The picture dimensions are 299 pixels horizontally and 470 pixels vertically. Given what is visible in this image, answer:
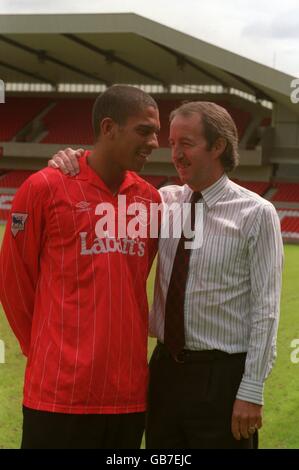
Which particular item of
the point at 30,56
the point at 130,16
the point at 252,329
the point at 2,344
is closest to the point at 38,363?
the point at 252,329

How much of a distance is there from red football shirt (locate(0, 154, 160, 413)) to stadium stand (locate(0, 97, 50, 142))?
34.0 meters

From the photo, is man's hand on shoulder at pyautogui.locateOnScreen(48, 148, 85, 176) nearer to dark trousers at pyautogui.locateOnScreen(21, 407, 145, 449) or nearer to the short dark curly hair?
the short dark curly hair

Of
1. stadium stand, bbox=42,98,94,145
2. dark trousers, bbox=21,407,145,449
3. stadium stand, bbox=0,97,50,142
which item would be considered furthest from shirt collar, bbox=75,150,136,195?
stadium stand, bbox=0,97,50,142

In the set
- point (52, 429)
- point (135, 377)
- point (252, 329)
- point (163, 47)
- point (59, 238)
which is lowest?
point (52, 429)

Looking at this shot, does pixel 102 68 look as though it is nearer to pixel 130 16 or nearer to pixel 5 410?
pixel 130 16

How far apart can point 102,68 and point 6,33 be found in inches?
273

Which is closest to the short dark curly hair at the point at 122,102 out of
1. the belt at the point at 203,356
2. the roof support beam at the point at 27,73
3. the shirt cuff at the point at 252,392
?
the belt at the point at 203,356

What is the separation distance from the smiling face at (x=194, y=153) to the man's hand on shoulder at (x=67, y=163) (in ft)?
1.30

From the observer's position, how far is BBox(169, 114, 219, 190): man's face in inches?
123

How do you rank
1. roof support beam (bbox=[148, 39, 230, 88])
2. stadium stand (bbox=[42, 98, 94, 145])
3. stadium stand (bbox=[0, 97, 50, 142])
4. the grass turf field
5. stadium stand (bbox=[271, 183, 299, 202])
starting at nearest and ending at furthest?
1. the grass turf field
2. roof support beam (bbox=[148, 39, 230, 88])
3. stadium stand (bbox=[271, 183, 299, 202])
4. stadium stand (bbox=[42, 98, 94, 145])
5. stadium stand (bbox=[0, 97, 50, 142])

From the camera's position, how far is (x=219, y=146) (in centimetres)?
315

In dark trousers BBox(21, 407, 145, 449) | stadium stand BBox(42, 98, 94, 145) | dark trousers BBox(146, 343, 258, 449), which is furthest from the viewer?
stadium stand BBox(42, 98, 94, 145)

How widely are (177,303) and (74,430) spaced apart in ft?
2.09

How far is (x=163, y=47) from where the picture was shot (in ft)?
94.9
